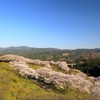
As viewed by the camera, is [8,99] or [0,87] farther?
[0,87]

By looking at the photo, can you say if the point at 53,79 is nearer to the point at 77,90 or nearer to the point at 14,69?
the point at 77,90

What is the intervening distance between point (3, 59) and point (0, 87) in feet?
110

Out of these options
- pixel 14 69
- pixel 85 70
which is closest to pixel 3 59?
pixel 14 69

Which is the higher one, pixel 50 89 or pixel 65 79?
pixel 65 79

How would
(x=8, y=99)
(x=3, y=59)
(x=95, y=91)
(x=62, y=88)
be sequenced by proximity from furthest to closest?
(x=3, y=59), (x=62, y=88), (x=95, y=91), (x=8, y=99)

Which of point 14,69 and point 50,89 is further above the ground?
point 14,69

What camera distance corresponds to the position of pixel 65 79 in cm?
3184

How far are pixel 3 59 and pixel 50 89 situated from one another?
26632 mm

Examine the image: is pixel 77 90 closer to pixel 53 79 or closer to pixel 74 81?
pixel 74 81

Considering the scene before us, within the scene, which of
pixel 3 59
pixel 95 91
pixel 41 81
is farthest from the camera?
pixel 3 59

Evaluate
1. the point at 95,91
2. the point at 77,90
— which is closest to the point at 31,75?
the point at 77,90

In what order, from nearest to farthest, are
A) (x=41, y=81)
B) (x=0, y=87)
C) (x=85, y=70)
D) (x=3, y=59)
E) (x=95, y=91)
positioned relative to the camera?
(x=0, y=87)
(x=95, y=91)
(x=41, y=81)
(x=3, y=59)
(x=85, y=70)

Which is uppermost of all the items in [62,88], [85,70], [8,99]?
[8,99]

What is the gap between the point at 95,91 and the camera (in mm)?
30312
